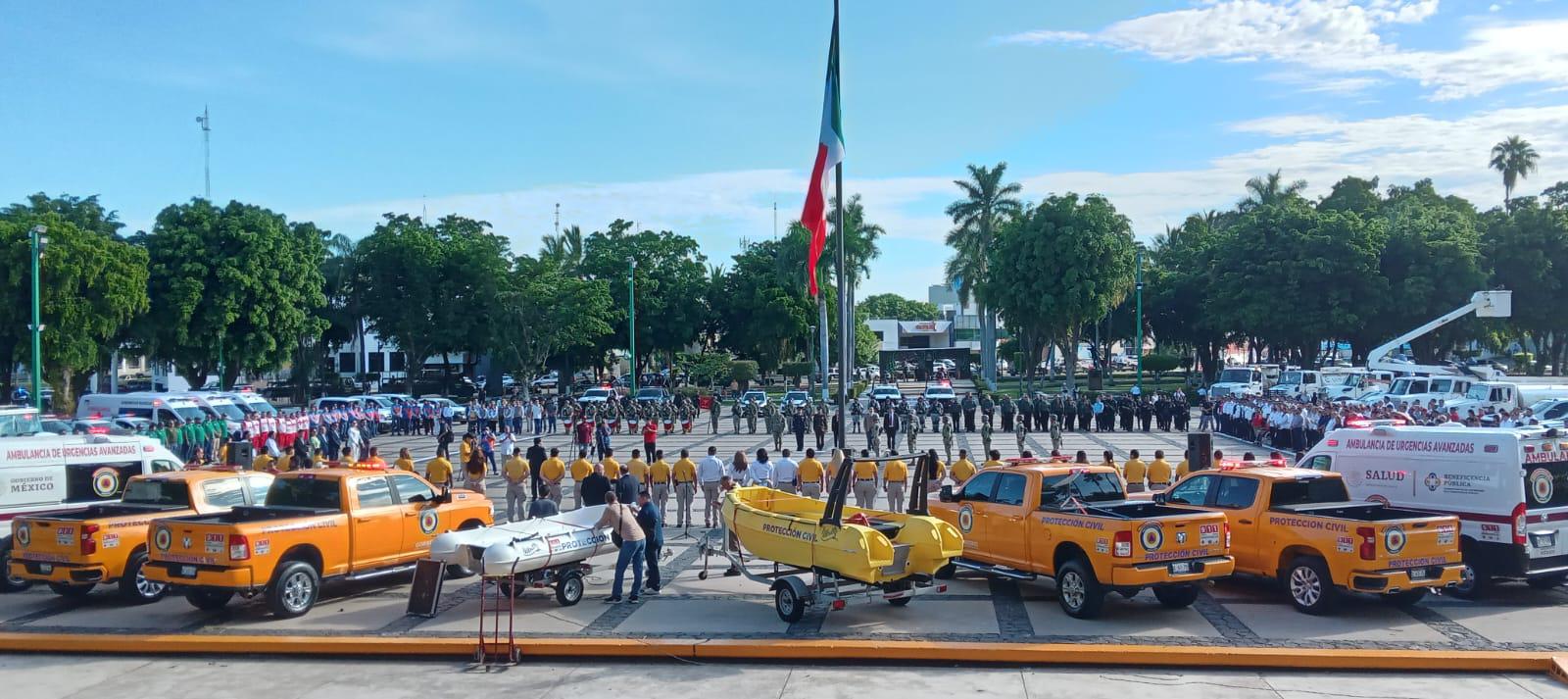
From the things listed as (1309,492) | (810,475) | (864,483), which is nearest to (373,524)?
(810,475)

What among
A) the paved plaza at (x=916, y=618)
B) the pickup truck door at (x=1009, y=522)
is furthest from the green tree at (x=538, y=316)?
the pickup truck door at (x=1009, y=522)

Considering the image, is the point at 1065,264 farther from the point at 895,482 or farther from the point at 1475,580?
the point at 1475,580

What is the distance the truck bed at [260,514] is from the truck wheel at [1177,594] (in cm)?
938

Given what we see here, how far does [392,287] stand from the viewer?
59406 millimetres

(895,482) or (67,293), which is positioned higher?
(67,293)

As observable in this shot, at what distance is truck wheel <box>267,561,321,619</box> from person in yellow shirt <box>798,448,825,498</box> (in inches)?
311

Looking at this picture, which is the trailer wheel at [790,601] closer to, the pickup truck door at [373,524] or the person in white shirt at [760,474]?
the pickup truck door at [373,524]

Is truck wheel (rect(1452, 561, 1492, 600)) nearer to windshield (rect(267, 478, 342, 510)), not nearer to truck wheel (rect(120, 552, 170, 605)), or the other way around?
windshield (rect(267, 478, 342, 510))

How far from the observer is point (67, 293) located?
42312mm

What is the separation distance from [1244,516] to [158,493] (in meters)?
13.1

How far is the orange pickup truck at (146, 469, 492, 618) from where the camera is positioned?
1150 centimetres

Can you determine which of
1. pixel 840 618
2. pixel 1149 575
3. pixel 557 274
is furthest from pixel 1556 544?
pixel 557 274

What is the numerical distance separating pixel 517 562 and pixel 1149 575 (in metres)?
6.51

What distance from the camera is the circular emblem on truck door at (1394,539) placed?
11.0 m
